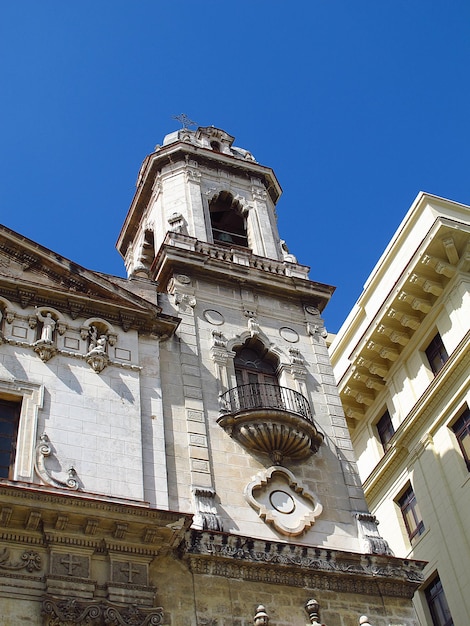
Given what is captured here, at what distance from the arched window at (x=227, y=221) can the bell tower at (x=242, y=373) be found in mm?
58

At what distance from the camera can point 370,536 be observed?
2156 cm

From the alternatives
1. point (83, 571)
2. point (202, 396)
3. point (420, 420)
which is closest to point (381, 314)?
point (420, 420)

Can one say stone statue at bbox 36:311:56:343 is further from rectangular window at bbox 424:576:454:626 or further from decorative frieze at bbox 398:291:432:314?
rectangular window at bbox 424:576:454:626

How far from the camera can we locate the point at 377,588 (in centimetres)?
2023

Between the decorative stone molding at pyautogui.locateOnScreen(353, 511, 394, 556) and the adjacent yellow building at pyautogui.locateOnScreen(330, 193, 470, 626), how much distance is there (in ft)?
19.4

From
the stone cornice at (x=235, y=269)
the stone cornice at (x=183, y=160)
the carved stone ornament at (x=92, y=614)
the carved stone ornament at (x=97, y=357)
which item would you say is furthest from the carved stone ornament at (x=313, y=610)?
the stone cornice at (x=183, y=160)

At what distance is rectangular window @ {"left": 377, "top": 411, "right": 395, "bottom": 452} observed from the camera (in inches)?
1299

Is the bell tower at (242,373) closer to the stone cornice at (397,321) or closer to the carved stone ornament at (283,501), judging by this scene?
the carved stone ornament at (283,501)

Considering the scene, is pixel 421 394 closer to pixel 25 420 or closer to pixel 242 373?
pixel 242 373

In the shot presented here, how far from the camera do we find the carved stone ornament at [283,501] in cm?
2116

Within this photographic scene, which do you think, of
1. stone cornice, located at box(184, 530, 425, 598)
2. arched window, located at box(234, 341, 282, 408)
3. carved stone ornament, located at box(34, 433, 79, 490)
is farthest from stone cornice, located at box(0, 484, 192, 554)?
arched window, located at box(234, 341, 282, 408)

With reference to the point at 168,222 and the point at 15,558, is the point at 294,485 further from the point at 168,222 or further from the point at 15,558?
A: the point at 168,222

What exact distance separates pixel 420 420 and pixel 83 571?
1584cm

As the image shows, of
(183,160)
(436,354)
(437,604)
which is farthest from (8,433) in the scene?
(436,354)
